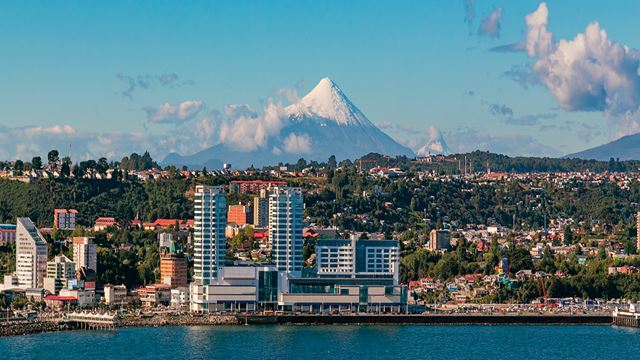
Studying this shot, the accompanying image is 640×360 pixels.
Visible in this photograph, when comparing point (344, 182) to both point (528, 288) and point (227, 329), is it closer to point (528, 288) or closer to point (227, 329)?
point (528, 288)

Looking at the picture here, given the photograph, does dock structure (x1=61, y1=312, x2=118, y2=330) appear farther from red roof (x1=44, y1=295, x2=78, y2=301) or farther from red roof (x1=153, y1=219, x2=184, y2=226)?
red roof (x1=153, y1=219, x2=184, y2=226)

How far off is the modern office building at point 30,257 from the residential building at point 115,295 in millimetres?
4576

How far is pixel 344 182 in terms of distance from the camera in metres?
144

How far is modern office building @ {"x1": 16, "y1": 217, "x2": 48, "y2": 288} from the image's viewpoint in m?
91.6

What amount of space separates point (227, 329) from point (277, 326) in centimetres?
287

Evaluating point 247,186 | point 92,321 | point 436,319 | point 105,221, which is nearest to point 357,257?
point 436,319

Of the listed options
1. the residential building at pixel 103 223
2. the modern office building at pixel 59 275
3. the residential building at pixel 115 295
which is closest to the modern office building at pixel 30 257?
the modern office building at pixel 59 275

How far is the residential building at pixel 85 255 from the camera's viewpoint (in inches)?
3642

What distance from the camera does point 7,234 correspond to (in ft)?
351

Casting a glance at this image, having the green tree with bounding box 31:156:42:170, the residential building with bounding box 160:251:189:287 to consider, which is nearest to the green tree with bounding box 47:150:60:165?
the green tree with bounding box 31:156:42:170

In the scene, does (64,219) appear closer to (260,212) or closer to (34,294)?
(260,212)

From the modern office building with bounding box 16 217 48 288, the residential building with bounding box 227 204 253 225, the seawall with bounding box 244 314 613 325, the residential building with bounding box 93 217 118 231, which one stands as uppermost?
the residential building with bounding box 227 204 253 225

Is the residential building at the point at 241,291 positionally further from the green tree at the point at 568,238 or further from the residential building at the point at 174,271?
the green tree at the point at 568,238

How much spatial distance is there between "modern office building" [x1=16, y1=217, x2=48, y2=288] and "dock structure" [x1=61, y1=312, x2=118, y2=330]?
13.6 meters
